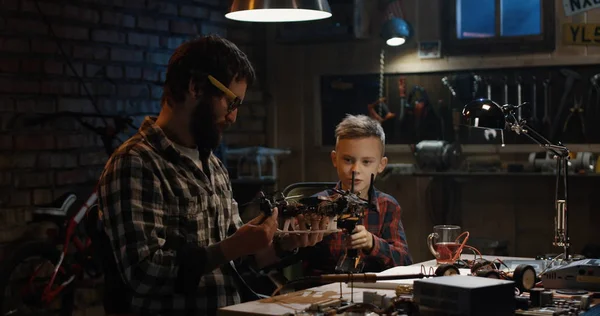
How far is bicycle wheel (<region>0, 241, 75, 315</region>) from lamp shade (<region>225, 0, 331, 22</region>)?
1964 mm

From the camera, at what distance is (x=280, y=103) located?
663 cm

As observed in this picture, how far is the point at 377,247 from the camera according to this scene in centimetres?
319

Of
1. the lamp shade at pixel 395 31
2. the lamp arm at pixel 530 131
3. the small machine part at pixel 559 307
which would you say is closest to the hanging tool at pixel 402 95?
the lamp shade at pixel 395 31

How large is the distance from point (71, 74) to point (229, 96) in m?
2.81

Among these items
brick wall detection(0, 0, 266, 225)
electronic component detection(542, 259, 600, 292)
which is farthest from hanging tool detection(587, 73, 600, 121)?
electronic component detection(542, 259, 600, 292)

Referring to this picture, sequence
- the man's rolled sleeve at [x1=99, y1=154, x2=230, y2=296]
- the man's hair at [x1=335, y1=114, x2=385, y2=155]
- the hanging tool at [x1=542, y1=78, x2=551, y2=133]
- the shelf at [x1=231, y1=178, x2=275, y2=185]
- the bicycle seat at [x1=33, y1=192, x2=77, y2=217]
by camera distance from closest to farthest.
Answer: the man's rolled sleeve at [x1=99, y1=154, x2=230, y2=296] → the man's hair at [x1=335, y1=114, x2=385, y2=155] → the bicycle seat at [x1=33, y1=192, x2=77, y2=217] → the hanging tool at [x1=542, y1=78, x2=551, y2=133] → the shelf at [x1=231, y1=178, x2=275, y2=185]

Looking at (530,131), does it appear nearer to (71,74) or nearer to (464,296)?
(464,296)

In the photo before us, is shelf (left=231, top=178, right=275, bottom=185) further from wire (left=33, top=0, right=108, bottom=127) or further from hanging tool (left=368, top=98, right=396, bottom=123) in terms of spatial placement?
wire (left=33, top=0, right=108, bottom=127)

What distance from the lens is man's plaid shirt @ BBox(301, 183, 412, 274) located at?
10.7 ft

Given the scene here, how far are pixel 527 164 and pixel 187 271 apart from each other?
3.74m

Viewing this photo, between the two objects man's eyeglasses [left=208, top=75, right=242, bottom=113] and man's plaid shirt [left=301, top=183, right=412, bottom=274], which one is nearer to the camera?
man's eyeglasses [left=208, top=75, right=242, bottom=113]

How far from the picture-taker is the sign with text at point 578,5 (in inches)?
215

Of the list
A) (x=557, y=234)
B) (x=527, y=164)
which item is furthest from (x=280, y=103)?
(x=557, y=234)

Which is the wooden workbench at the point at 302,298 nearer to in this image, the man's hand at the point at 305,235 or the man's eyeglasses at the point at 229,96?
the man's hand at the point at 305,235
